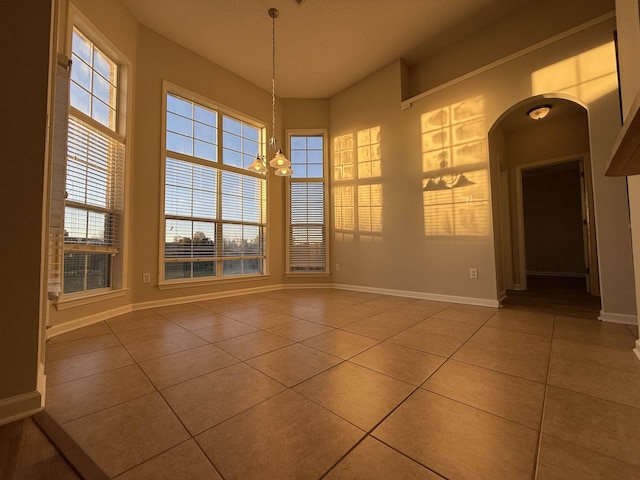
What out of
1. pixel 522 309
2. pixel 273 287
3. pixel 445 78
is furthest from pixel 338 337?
pixel 445 78

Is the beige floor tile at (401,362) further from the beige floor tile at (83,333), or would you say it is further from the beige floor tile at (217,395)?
the beige floor tile at (83,333)

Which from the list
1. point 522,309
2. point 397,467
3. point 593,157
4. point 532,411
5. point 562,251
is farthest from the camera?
point 562,251

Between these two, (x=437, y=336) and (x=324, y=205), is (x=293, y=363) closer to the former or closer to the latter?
(x=437, y=336)

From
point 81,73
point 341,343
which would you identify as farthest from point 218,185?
point 341,343

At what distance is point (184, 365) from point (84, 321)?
1.79 m

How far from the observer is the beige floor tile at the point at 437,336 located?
1.90 m

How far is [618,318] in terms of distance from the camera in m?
2.43

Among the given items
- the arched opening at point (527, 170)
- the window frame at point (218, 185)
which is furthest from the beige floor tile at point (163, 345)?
the arched opening at point (527, 170)

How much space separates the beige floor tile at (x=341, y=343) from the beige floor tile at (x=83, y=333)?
6.50 ft

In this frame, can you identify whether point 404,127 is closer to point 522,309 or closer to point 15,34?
point 522,309

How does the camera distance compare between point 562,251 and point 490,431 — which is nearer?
point 490,431

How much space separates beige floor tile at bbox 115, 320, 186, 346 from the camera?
7.13 ft

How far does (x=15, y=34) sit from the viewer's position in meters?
1.18

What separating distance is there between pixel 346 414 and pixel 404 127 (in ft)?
13.1
